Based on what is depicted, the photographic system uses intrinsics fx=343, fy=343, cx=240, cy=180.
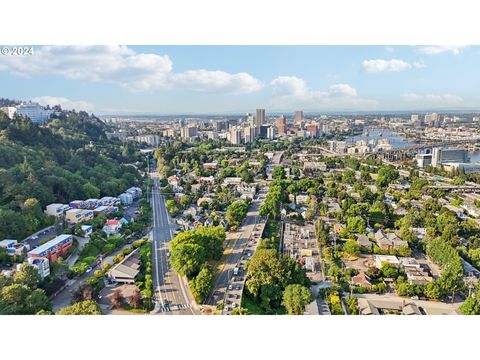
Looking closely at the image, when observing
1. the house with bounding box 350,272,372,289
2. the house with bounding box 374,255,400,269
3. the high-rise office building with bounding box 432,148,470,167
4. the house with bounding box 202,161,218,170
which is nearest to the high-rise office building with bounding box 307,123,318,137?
the high-rise office building with bounding box 432,148,470,167

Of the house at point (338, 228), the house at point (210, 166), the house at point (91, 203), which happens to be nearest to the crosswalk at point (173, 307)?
the house at point (338, 228)

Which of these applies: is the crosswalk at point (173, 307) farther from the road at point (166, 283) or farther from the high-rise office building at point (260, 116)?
the high-rise office building at point (260, 116)

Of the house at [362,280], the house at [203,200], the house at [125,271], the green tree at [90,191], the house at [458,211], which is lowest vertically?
the house at [362,280]

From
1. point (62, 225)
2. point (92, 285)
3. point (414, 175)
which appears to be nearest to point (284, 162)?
point (414, 175)

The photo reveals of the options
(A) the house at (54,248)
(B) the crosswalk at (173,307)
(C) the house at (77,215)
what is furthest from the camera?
(C) the house at (77,215)

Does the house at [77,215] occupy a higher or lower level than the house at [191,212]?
higher

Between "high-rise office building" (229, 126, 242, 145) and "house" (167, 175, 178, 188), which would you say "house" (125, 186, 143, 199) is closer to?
"house" (167, 175, 178, 188)
